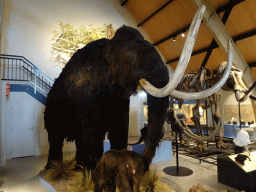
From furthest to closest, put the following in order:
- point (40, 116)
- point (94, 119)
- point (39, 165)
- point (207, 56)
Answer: point (207, 56) → point (40, 116) → point (39, 165) → point (94, 119)

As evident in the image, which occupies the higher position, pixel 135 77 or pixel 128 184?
pixel 135 77

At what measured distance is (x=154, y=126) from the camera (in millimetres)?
1599

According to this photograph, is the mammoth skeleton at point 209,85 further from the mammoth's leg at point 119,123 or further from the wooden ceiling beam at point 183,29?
the wooden ceiling beam at point 183,29

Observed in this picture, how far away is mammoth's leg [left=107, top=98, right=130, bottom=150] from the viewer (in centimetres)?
234

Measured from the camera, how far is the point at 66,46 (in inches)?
301

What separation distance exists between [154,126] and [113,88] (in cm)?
68

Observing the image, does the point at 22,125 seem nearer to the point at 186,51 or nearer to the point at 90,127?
the point at 90,127

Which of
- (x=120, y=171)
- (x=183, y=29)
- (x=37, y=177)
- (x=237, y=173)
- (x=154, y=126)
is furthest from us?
(x=183, y=29)

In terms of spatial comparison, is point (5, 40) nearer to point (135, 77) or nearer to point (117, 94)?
point (117, 94)

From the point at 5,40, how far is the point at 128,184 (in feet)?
22.6

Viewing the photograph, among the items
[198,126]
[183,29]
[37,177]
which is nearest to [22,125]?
[37,177]

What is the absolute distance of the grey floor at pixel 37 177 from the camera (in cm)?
282

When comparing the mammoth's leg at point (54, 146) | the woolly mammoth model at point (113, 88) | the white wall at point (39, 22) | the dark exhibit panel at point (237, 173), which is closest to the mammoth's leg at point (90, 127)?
the woolly mammoth model at point (113, 88)

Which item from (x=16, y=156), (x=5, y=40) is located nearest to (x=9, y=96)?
(x=16, y=156)
